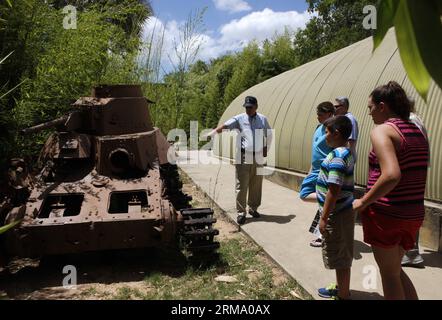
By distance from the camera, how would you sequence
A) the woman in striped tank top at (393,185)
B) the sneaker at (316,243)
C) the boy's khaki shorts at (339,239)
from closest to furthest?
the woman in striped tank top at (393,185) → the boy's khaki shorts at (339,239) → the sneaker at (316,243)

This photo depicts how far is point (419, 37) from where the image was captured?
1.82ft

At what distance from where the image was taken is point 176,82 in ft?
39.8

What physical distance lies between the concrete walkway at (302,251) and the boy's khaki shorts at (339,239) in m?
0.65

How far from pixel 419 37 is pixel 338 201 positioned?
305 centimetres

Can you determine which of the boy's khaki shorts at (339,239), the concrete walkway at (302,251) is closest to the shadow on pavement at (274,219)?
the concrete walkway at (302,251)

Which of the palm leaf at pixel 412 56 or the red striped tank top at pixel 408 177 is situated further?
the red striped tank top at pixel 408 177

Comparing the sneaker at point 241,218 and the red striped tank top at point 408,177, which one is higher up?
the red striped tank top at point 408,177

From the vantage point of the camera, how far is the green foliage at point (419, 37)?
54cm

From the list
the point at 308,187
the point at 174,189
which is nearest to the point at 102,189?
the point at 174,189

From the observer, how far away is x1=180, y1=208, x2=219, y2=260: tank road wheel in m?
4.98

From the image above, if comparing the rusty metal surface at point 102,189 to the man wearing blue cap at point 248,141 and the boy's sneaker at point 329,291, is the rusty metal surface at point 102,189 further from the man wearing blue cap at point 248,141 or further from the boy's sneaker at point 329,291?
the boy's sneaker at point 329,291

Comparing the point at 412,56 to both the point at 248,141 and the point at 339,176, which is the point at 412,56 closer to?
the point at 339,176

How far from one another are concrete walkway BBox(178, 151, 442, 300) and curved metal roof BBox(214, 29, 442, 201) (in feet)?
3.75

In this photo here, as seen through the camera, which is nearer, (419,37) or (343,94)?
(419,37)
